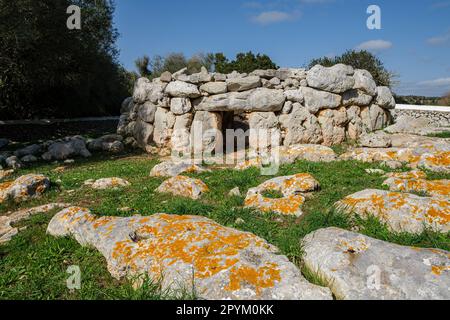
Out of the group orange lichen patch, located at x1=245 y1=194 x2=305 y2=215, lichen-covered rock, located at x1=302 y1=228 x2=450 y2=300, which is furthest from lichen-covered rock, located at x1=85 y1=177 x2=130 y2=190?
lichen-covered rock, located at x1=302 y1=228 x2=450 y2=300

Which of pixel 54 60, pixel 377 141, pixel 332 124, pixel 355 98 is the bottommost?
pixel 377 141

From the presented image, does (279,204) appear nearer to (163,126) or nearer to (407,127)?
(163,126)

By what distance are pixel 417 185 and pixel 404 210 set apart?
58.9 inches

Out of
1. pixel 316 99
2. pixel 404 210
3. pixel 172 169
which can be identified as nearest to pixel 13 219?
pixel 172 169

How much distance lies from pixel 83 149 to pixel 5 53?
5276 mm

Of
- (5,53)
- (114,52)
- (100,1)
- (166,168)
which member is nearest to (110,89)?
(114,52)

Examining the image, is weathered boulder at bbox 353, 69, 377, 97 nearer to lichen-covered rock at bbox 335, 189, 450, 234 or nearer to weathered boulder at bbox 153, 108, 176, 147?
weathered boulder at bbox 153, 108, 176, 147

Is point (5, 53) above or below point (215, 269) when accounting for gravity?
above

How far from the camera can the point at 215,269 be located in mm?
3502

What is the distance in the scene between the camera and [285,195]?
624 centimetres

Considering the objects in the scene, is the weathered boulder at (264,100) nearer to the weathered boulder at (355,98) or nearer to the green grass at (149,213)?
the weathered boulder at (355,98)

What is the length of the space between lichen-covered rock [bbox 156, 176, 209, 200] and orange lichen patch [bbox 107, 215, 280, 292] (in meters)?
2.08
